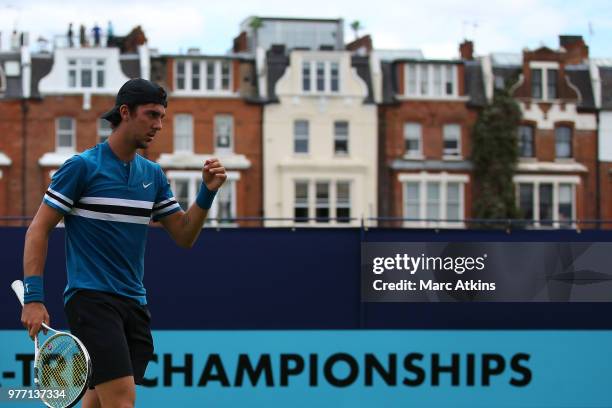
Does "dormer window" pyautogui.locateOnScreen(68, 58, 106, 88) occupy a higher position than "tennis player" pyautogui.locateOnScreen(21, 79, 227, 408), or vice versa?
Result: "dormer window" pyautogui.locateOnScreen(68, 58, 106, 88)

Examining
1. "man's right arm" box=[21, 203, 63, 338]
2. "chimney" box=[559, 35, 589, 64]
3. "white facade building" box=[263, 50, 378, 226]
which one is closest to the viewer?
"man's right arm" box=[21, 203, 63, 338]

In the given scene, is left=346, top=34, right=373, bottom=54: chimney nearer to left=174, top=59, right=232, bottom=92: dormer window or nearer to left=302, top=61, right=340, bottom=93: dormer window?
left=302, top=61, right=340, bottom=93: dormer window

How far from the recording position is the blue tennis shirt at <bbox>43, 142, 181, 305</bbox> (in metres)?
5.30

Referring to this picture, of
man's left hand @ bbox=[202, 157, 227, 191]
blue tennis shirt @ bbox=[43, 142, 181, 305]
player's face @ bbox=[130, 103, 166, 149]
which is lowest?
blue tennis shirt @ bbox=[43, 142, 181, 305]

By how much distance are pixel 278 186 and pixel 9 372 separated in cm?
3535

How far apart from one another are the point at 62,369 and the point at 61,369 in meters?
0.01

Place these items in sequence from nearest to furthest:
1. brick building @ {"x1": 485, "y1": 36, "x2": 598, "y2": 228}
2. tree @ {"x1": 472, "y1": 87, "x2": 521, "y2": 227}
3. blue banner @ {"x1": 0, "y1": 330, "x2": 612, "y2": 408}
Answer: blue banner @ {"x1": 0, "y1": 330, "x2": 612, "y2": 408}
tree @ {"x1": 472, "y1": 87, "x2": 521, "y2": 227}
brick building @ {"x1": 485, "y1": 36, "x2": 598, "y2": 228}

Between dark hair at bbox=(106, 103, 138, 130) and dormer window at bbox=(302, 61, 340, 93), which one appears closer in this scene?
dark hair at bbox=(106, 103, 138, 130)

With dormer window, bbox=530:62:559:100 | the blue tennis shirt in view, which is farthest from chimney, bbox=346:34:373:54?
the blue tennis shirt

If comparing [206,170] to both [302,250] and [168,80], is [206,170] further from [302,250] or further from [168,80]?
[168,80]

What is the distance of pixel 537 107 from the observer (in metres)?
47.2

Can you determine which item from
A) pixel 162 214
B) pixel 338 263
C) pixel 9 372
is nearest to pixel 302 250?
pixel 338 263

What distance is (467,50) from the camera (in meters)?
49.3

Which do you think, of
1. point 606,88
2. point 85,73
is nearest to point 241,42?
point 85,73
